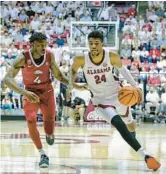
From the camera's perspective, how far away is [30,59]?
7.84 m

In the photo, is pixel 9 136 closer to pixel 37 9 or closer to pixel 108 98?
pixel 108 98

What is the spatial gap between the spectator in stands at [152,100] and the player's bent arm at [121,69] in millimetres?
11621

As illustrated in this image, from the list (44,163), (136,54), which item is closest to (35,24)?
(136,54)

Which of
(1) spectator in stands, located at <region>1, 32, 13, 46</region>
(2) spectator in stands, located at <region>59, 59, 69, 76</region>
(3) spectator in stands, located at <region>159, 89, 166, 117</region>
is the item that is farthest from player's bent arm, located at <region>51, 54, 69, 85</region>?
(1) spectator in stands, located at <region>1, 32, 13, 46</region>

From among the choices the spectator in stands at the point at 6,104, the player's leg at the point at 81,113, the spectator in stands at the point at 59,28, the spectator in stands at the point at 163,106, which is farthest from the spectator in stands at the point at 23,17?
the spectator in stands at the point at 163,106

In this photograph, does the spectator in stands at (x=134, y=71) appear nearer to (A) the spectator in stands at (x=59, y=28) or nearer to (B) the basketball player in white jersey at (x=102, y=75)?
(A) the spectator in stands at (x=59, y=28)

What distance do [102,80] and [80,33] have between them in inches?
605

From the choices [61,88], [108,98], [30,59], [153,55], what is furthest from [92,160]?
[153,55]

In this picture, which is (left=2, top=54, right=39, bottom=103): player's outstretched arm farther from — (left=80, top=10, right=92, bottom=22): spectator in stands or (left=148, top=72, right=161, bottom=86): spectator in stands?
(left=80, top=10, right=92, bottom=22): spectator in stands

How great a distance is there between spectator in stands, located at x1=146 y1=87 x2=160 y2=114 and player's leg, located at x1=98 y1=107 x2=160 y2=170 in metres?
11.7

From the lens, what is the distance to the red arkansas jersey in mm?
7856

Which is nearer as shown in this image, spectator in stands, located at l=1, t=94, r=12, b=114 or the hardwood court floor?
the hardwood court floor

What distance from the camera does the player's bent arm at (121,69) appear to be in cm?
766

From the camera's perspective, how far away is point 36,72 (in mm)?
7883
